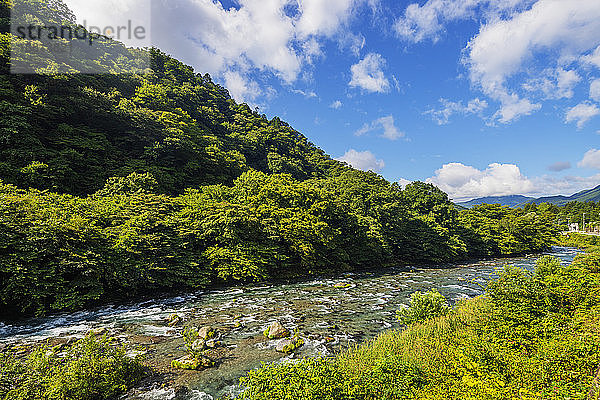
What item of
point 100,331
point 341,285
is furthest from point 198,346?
point 341,285

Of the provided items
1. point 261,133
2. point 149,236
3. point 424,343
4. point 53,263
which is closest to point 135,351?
point 53,263

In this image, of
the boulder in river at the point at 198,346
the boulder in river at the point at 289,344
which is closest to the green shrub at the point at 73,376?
the boulder in river at the point at 198,346

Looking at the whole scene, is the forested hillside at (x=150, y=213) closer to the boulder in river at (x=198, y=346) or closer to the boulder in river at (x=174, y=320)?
the boulder in river at (x=174, y=320)

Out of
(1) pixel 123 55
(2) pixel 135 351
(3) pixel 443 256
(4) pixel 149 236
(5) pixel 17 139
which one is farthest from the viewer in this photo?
(1) pixel 123 55

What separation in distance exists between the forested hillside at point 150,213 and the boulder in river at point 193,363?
1071 centimetres

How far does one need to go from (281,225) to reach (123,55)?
59400 millimetres

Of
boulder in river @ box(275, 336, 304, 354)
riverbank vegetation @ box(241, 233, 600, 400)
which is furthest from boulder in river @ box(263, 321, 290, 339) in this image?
riverbank vegetation @ box(241, 233, 600, 400)

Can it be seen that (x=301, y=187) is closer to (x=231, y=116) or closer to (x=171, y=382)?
(x=171, y=382)

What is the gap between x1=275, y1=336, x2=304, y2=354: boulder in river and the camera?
1210cm

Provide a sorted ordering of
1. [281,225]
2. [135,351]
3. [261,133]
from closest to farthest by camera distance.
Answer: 1. [135,351]
2. [281,225]
3. [261,133]

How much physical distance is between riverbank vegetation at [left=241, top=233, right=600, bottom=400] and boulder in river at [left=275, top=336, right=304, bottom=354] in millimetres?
2725

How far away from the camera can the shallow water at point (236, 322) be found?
405 inches

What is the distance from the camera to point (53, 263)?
15.8m

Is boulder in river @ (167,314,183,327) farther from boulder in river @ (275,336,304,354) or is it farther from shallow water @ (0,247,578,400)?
boulder in river @ (275,336,304,354)
